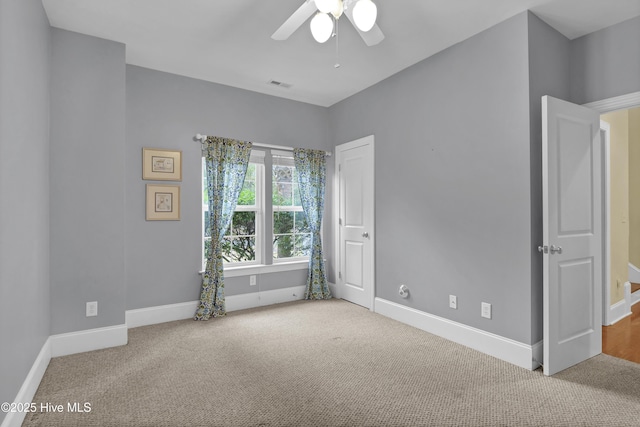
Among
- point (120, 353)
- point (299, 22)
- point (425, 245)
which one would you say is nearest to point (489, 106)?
point (425, 245)

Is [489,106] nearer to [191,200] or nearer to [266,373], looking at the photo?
[266,373]

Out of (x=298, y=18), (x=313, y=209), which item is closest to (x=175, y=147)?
(x=313, y=209)

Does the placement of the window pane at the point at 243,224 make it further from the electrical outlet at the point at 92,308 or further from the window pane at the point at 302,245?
the electrical outlet at the point at 92,308

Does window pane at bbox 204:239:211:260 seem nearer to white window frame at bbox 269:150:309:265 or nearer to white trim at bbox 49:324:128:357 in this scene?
white window frame at bbox 269:150:309:265

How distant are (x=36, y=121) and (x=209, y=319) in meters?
2.46

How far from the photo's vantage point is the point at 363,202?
436 centimetres

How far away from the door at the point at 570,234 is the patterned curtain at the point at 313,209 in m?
2.76

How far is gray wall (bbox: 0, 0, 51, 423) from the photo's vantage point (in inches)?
68.0

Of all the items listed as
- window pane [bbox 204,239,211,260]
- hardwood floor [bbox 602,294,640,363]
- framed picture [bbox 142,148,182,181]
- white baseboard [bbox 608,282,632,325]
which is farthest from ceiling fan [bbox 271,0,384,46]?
white baseboard [bbox 608,282,632,325]

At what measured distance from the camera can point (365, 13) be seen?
5.93 feet

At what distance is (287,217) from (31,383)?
3076mm

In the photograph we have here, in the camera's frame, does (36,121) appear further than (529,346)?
No

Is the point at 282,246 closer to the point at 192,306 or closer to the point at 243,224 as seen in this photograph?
the point at 243,224

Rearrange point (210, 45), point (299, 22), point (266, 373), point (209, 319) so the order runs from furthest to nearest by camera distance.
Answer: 1. point (209, 319)
2. point (210, 45)
3. point (266, 373)
4. point (299, 22)
